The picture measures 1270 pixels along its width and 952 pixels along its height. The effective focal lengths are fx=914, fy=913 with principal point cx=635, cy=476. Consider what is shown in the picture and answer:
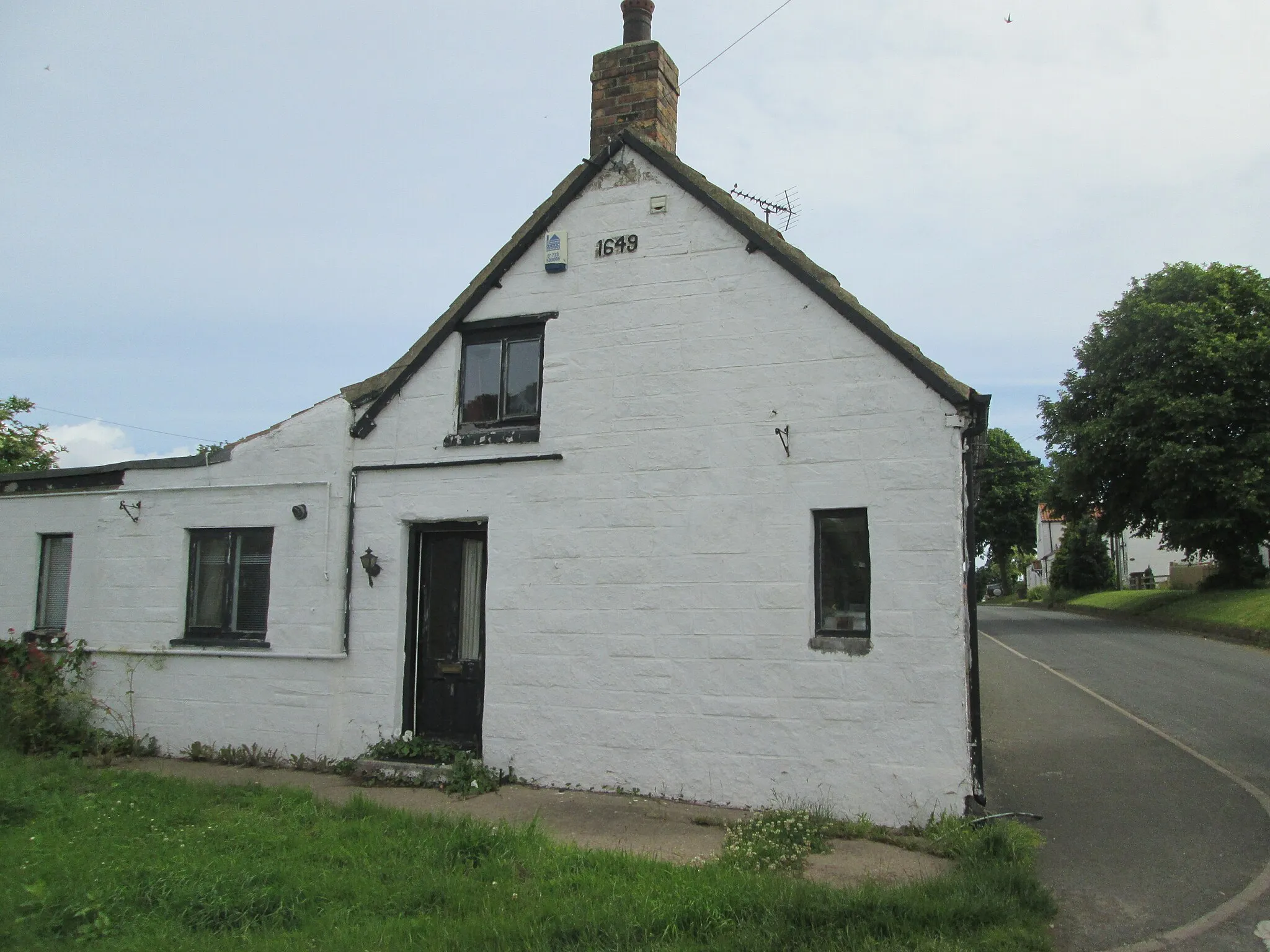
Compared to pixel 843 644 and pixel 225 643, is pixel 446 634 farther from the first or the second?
pixel 843 644

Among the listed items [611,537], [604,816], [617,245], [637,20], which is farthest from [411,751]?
[637,20]

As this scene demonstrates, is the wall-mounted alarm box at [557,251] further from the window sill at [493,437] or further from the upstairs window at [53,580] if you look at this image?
the upstairs window at [53,580]

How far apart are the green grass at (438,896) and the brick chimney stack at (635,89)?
21.7 ft

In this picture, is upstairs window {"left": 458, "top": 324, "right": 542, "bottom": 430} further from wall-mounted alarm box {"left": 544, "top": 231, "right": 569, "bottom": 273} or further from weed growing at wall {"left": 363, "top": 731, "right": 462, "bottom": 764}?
weed growing at wall {"left": 363, "top": 731, "right": 462, "bottom": 764}

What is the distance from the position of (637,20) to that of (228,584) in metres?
7.38

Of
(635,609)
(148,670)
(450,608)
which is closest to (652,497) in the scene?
(635,609)

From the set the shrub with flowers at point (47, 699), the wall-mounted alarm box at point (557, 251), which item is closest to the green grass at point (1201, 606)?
the wall-mounted alarm box at point (557, 251)

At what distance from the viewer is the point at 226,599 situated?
9.78 metres

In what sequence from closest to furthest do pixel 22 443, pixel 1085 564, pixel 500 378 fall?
pixel 500 378, pixel 22 443, pixel 1085 564

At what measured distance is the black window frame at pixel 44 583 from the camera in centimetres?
1091

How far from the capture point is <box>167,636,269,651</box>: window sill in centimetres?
940

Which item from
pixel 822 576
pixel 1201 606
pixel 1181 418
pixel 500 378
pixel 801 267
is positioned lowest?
pixel 1201 606

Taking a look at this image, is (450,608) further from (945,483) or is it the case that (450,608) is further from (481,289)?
(945,483)

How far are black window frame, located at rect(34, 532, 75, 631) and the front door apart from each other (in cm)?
487
